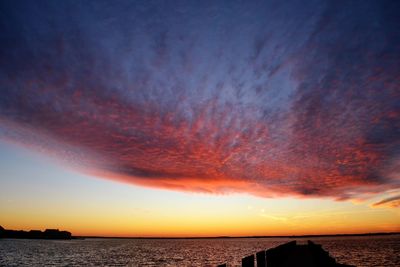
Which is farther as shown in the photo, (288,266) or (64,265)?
(64,265)

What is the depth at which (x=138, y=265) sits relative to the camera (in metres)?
48.2

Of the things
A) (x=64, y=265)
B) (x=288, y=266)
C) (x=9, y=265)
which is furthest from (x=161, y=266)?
(x=288, y=266)

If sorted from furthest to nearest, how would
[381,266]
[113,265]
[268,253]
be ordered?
[113,265] < [381,266] < [268,253]

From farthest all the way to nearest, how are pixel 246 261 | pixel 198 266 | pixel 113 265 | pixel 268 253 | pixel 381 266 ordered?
pixel 113 265 < pixel 198 266 < pixel 381 266 < pixel 268 253 < pixel 246 261

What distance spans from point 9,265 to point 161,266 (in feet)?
84.1

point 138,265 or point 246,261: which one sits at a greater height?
point 246,261

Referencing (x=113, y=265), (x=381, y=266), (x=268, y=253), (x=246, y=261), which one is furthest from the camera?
(x=113, y=265)

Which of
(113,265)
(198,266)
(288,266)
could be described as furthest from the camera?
(113,265)

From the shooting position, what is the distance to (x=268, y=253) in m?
9.37

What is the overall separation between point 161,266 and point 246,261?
43.7 meters

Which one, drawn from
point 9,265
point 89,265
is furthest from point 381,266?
point 9,265

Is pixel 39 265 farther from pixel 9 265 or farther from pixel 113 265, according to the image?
pixel 113 265

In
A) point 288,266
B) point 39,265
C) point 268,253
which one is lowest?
point 39,265

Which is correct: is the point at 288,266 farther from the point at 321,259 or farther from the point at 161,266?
the point at 161,266
